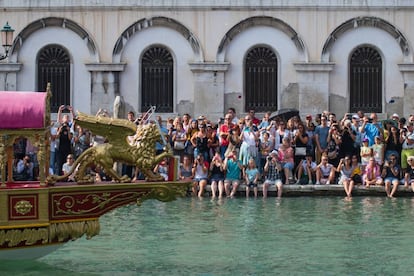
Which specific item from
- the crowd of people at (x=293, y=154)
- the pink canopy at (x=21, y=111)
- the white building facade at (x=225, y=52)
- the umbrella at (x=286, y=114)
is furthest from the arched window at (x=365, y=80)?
the pink canopy at (x=21, y=111)

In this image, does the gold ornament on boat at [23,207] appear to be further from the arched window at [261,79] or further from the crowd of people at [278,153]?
the arched window at [261,79]

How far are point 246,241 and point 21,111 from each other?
5.00 meters

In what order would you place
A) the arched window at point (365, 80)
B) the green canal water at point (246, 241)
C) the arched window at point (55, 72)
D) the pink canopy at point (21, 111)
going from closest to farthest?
the pink canopy at point (21, 111) < the green canal water at point (246, 241) < the arched window at point (365, 80) < the arched window at point (55, 72)

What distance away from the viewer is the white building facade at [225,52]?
105ft

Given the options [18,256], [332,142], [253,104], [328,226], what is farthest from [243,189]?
[18,256]

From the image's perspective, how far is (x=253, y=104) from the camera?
1273 inches

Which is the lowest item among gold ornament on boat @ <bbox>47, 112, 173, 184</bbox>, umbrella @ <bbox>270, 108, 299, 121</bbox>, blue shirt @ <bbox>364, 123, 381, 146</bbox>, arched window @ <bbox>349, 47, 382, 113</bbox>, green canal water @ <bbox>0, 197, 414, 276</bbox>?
green canal water @ <bbox>0, 197, 414, 276</bbox>

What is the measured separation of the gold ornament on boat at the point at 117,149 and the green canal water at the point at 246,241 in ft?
4.47

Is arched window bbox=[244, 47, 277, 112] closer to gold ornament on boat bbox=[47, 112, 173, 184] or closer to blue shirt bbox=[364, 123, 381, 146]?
blue shirt bbox=[364, 123, 381, 146]

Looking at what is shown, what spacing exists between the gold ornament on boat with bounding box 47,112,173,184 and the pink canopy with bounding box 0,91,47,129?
0.64 m

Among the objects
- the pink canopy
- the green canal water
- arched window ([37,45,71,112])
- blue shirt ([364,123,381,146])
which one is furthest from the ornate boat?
arched window ([37,45,71,112])

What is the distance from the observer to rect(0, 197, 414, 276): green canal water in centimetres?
1708

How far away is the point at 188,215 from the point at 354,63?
1114 cm

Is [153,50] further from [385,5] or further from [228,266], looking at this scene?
[228,266]
